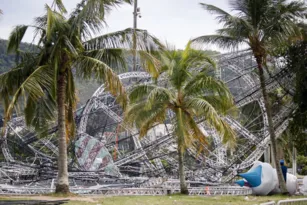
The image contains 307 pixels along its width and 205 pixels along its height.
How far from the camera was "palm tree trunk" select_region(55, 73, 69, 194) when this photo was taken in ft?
43.1

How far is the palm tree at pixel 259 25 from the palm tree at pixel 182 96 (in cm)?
172

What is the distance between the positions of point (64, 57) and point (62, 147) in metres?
2.69

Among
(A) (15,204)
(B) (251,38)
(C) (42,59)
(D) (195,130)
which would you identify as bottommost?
(A) (15,204)

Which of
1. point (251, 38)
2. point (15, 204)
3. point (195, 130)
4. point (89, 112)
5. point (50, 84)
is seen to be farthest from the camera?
point (89, 112)

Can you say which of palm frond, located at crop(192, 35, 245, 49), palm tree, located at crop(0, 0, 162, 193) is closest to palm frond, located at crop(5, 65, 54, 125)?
palm tree, located at crop(0, 0, 162, 193)

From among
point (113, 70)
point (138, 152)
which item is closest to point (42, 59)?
point (113, 70)

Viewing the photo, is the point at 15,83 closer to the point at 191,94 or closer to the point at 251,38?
the point at 191,94

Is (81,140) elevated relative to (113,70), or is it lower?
lower

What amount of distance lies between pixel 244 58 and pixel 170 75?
12.8 meters

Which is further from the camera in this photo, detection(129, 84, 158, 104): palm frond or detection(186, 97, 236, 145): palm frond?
detection(129, 84, 158, 104): palm frond

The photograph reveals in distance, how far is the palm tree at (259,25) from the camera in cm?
1656

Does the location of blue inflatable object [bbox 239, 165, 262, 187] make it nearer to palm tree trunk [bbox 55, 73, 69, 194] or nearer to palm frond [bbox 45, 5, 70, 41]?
palm tree trunk [bbox 55, 73, 69, 194]

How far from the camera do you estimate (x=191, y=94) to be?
1570 centimetres

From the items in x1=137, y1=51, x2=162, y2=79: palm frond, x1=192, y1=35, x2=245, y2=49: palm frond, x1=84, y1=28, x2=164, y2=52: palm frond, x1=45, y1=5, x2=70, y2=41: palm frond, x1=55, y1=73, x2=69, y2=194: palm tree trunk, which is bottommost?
x1=55, y1=73, x2=69, y2=194: palm tree trunk
